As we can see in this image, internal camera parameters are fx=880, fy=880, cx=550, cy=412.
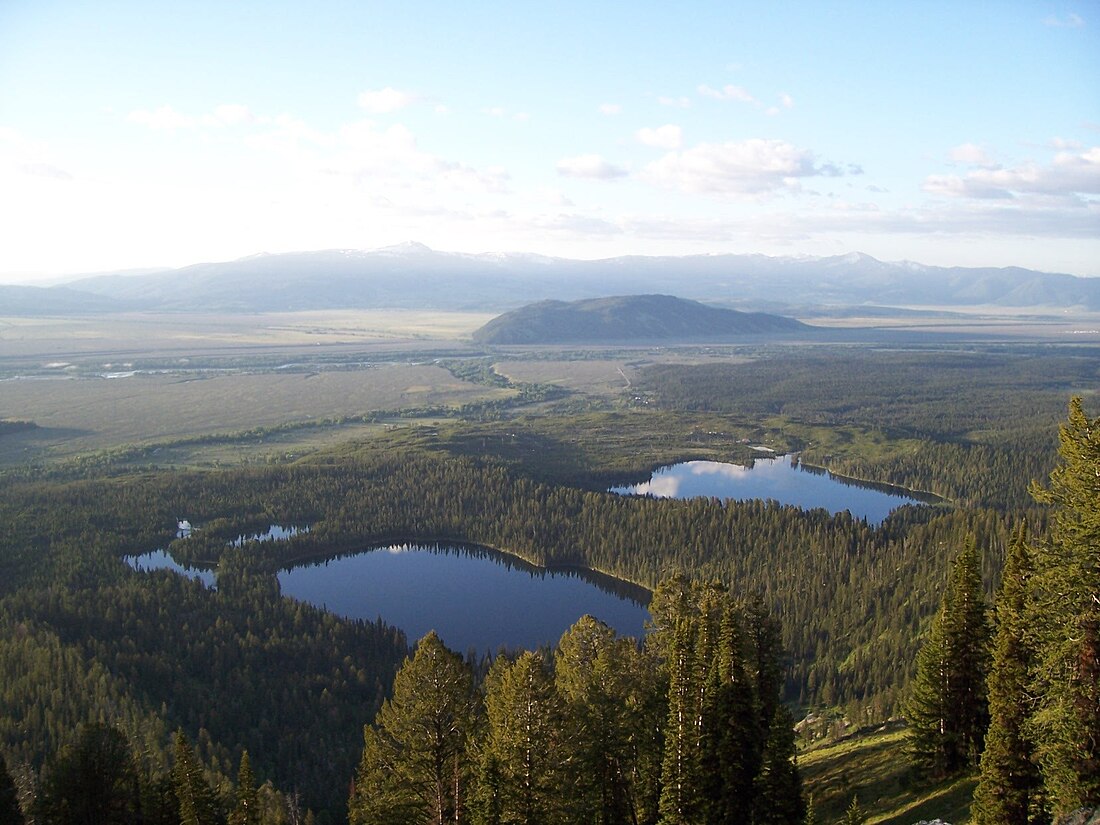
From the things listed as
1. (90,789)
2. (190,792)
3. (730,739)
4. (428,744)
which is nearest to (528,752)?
(428,744)

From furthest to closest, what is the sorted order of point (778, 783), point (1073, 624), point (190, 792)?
point (190, 792), point (778, 783), point (1073, 624)

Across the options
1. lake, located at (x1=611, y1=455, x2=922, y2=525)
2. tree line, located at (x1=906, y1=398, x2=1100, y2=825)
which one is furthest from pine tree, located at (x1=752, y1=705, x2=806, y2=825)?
lake, located at (x1=611, y1=455, x2=922, y2=525)

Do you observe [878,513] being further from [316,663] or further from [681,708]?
[681,708]

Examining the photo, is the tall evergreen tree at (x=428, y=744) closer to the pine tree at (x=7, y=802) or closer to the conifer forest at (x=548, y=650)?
the conifer forest at (x=548, y=650)

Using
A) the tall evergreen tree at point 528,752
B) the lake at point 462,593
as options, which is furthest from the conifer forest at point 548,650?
the lake at point 462,593

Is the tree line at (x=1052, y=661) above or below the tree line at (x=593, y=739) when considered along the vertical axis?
above

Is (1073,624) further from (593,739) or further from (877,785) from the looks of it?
(877,785)
